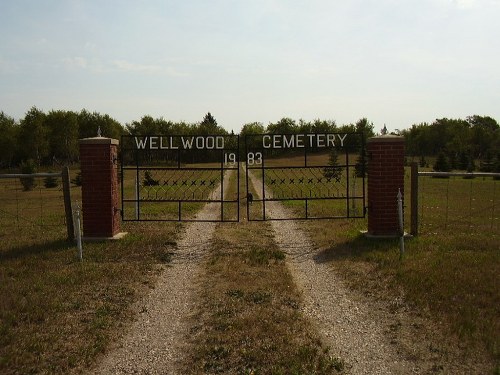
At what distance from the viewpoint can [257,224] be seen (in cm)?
1305

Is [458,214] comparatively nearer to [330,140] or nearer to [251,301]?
[330,140]

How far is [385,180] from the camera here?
9969mm

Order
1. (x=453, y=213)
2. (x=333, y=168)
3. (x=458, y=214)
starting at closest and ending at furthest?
(x=333, y=168), (x=458, y=214), (x=453, y=213)

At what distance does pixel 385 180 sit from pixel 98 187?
6.01 meters

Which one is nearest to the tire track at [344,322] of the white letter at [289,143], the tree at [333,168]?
the white letter at [289,143]

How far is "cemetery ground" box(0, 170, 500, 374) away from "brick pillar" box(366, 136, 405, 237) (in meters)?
0.59

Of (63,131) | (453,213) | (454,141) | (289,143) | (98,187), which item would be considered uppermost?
(63,131)

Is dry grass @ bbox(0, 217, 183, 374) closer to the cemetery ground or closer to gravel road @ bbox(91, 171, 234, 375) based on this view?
the cemetery ground

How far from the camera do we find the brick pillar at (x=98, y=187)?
10.1 metres

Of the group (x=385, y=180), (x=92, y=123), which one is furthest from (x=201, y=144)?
(x=92, y=123)

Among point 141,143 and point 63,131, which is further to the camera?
point 63,131

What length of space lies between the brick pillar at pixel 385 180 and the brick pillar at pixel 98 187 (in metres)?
5.49

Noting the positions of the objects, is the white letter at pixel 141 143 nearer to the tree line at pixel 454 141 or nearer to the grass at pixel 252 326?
the grass at pixel 252 326

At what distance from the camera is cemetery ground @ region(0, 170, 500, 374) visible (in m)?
4.61
